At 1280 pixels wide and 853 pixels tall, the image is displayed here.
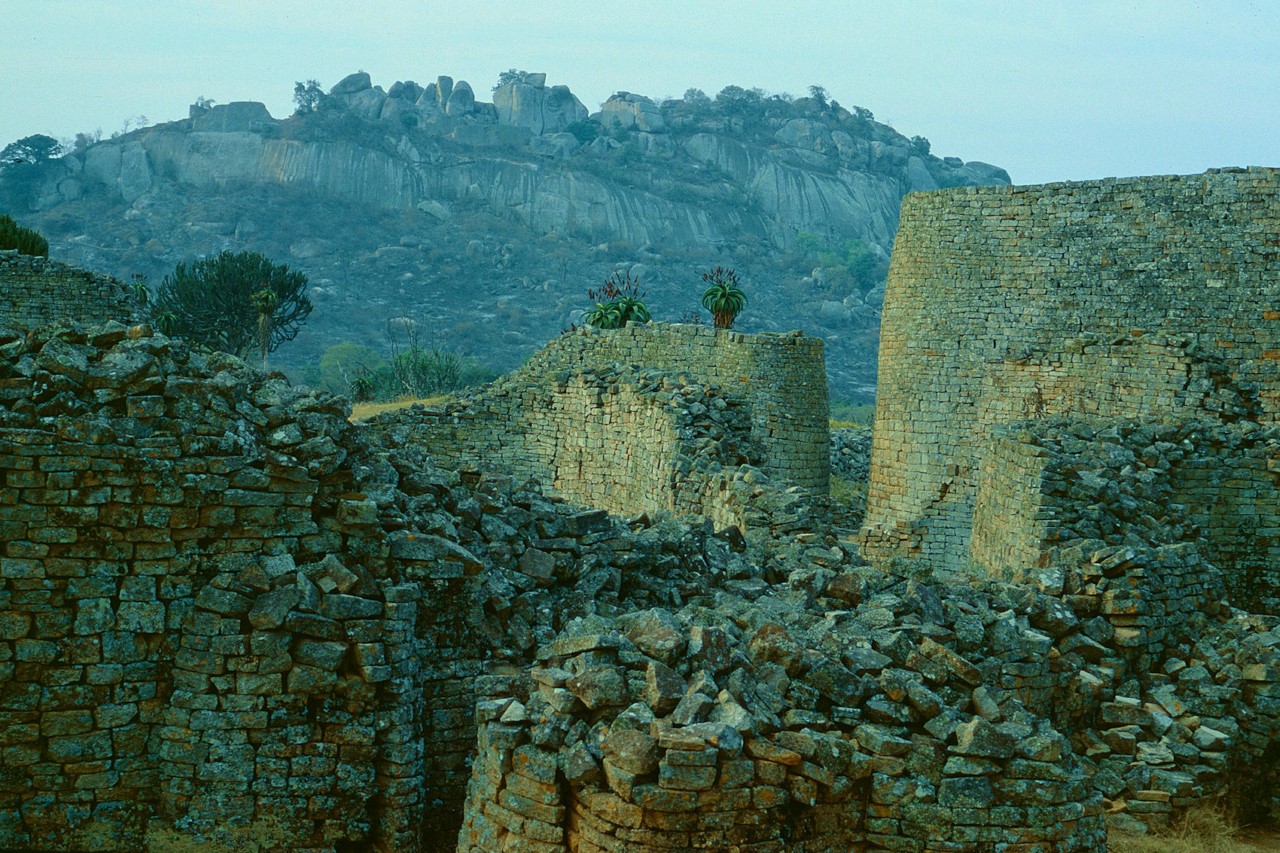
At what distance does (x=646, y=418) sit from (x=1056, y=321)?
753 cm

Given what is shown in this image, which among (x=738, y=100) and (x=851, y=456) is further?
(x=738, y=100)

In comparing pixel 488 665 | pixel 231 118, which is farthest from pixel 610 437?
pixel 231 118

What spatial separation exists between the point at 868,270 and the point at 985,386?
9068 centimetres

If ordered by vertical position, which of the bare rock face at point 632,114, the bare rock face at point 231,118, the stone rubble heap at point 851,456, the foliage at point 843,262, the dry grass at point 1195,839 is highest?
the bare rock face at point 632,114

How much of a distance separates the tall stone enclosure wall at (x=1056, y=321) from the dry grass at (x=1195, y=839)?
27.4 feet

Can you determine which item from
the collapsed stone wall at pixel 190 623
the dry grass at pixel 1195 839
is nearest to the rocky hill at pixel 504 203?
the dry grass at pixel 1195 839

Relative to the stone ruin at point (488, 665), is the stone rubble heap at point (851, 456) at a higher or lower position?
lower

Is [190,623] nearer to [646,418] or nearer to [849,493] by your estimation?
[646,418]

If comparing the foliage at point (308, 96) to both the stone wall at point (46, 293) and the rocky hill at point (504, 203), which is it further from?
the stone wall at point (46, 293)

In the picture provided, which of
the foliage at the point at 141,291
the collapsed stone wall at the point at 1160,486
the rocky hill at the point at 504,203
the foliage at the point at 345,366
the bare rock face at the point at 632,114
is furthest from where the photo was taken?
the bare rock face at the point at 632,114

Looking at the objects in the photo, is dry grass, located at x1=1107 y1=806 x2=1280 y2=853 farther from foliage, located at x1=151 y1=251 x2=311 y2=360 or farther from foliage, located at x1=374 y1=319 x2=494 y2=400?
foliage, located at x1=151 y1=251 x2=311 y2=360

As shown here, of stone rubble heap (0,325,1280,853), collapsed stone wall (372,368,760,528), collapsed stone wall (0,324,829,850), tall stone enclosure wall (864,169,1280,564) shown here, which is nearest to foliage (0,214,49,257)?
collapsed stone wall (372,368,760,528)

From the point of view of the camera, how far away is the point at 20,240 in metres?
28.9

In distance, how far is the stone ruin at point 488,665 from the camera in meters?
5.50
